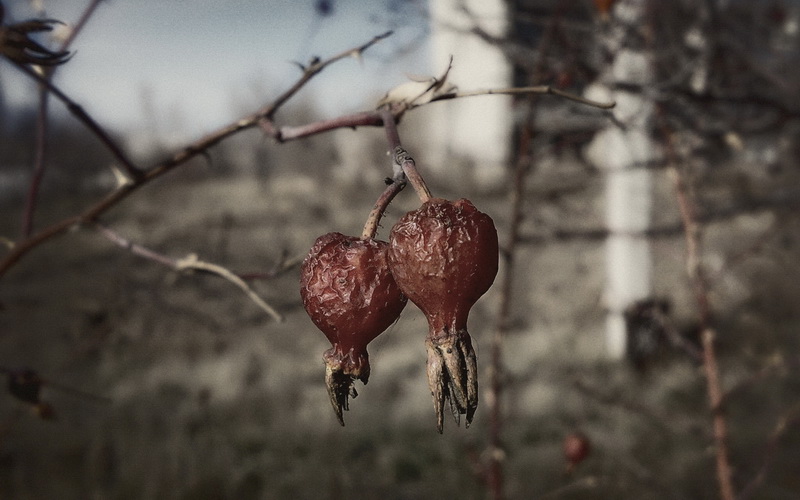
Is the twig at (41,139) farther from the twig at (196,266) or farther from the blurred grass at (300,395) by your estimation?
the blurred grass at (300,395)

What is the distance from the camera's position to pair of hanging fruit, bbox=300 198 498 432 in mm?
506

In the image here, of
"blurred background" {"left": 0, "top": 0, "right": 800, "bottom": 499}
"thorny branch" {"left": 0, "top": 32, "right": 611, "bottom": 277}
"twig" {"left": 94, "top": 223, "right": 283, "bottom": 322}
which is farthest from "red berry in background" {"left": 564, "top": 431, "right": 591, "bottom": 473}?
"thorny branch" {"left": 0, "top": 32, "right": 611, "bottom": 277}

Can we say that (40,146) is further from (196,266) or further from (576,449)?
(576,449)

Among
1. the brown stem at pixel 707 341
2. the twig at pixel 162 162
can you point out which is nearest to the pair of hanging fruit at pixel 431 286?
the twig at pixel 162 162

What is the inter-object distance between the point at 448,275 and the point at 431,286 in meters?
0.02

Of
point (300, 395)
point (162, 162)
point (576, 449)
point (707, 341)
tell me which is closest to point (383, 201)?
point (162, 162)

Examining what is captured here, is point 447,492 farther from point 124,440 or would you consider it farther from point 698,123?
point 698,123

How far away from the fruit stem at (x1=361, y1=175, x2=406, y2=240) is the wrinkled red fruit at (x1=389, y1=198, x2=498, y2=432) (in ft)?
0.07

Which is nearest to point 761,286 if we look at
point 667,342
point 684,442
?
point 667,342

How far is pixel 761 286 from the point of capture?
6.09m

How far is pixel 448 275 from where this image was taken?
19.9 inches

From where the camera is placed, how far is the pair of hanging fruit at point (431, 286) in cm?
51

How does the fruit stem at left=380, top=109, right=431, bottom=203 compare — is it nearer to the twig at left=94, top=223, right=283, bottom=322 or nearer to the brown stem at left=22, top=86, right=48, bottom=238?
the twig at left=94, top=223, right=283, bottom=322

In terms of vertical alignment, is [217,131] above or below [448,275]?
above
